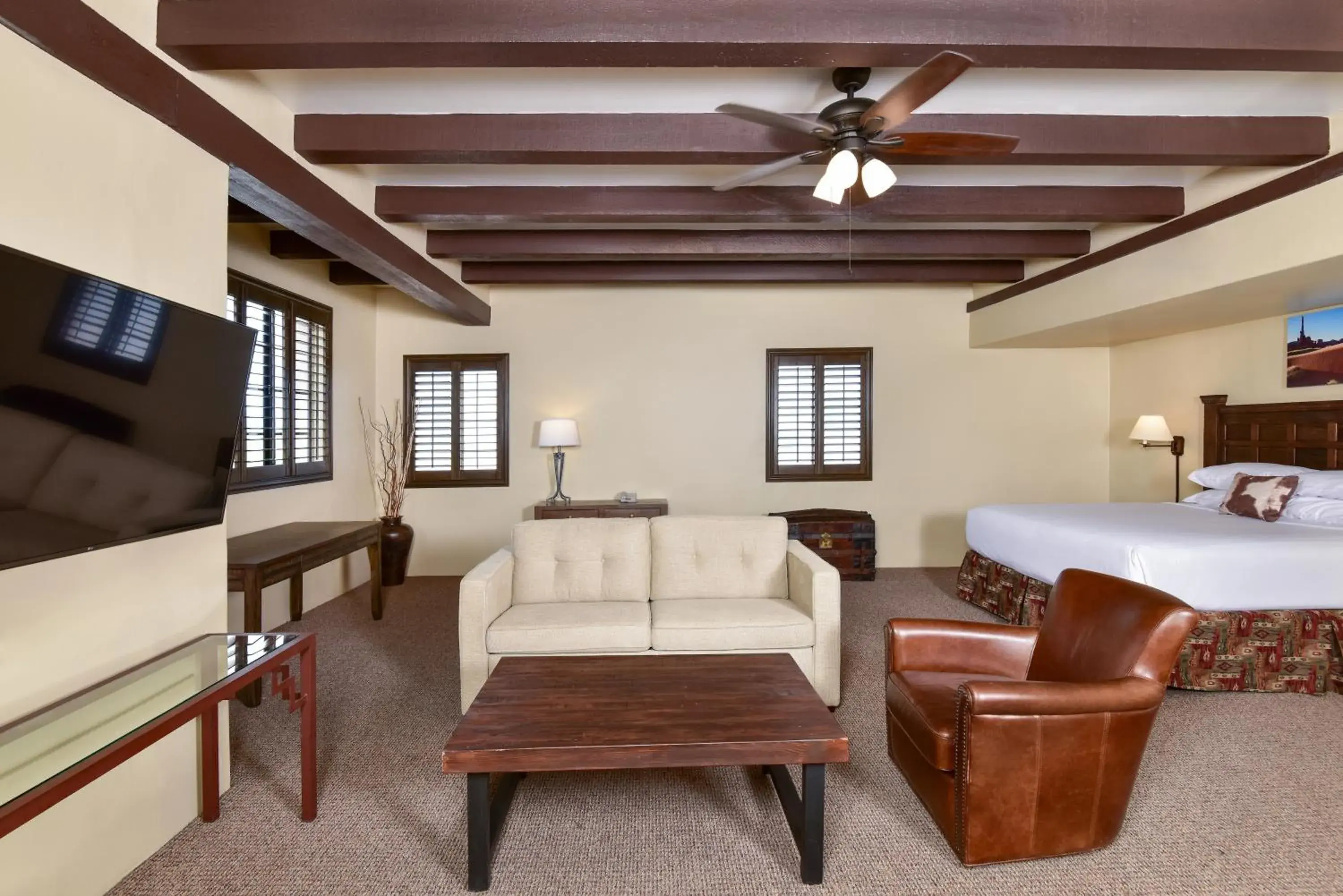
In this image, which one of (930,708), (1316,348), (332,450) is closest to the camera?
(930,708)

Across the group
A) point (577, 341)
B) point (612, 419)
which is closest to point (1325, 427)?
point (612, 419)

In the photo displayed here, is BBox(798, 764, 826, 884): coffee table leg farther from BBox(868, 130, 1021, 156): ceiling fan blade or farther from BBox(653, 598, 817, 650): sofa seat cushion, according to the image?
BBox(868, 130, 1021, 156): ceiling fan blade

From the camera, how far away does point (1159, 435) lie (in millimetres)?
5195

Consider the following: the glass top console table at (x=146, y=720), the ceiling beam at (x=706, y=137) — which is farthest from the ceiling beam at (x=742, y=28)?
the glass top console table at (x=146, y=720)

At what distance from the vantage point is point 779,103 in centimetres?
286

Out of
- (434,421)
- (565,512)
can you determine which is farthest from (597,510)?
(434,421)

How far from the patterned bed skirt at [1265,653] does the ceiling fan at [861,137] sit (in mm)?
2217

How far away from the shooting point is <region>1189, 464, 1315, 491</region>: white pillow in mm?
4273

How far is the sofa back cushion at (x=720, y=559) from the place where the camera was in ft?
11.4

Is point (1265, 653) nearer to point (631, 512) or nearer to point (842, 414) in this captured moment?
point (842, 414)

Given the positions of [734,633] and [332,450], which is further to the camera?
[332,450]

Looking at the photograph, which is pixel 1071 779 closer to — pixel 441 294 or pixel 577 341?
pixel 441 294

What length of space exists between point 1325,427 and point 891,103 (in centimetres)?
422

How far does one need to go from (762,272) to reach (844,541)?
8.00ft
